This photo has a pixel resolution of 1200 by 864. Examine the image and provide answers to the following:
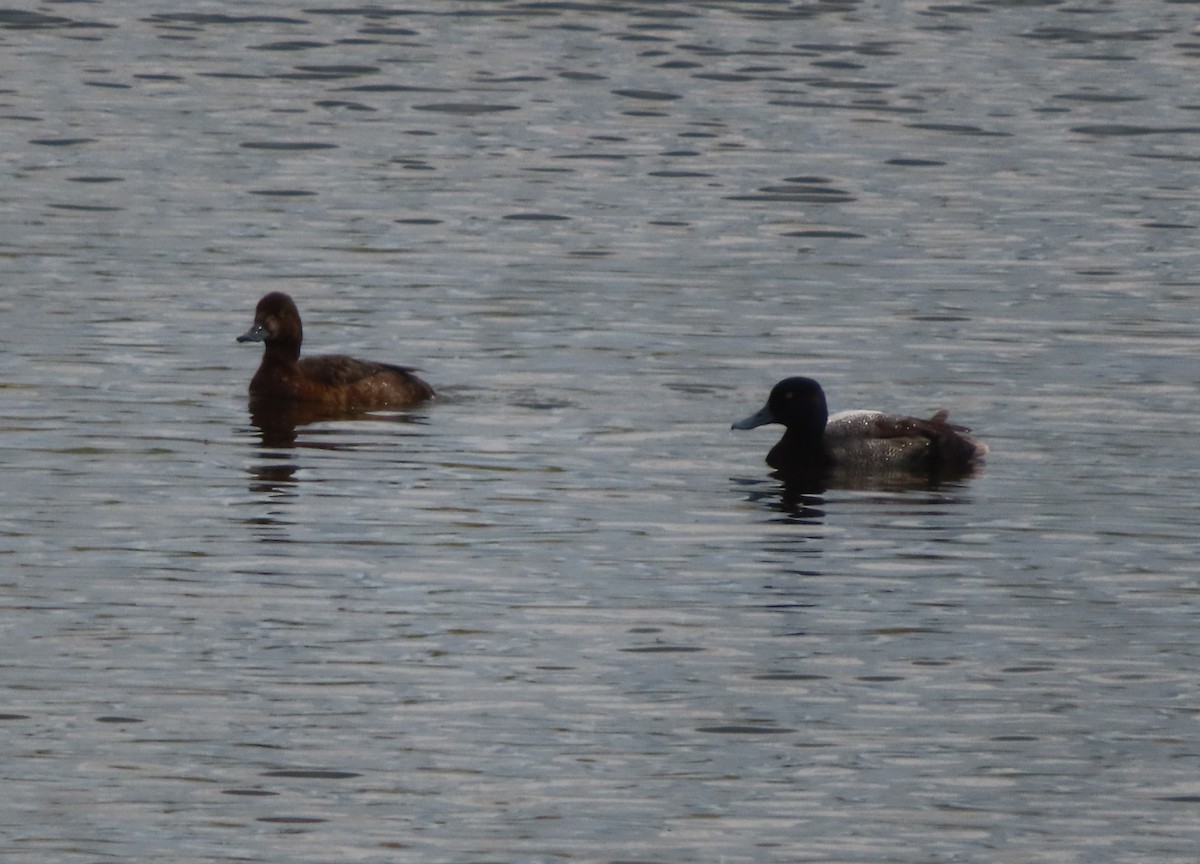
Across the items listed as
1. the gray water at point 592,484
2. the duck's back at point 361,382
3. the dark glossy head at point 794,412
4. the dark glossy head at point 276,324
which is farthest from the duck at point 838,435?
the dark glossy head at point 276,324

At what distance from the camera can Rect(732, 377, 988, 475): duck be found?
17.5m

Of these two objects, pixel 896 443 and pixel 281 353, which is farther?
pixel 281 353

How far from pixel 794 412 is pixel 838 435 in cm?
31

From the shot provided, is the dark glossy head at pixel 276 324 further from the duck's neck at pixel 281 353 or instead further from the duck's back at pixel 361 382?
the duck's back at pixel 361 382

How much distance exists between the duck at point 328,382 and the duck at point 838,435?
99.3 inches

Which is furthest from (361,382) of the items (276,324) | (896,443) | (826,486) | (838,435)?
(896,443)

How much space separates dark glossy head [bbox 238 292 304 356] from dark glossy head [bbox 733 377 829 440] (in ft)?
12.3

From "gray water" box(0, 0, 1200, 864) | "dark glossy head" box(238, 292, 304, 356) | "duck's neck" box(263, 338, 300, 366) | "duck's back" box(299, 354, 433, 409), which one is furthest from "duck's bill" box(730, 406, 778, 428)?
"dark glossy head" box(238, 292, 304, 356)

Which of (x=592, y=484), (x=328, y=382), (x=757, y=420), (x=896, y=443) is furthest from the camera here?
(x=328, y=382)

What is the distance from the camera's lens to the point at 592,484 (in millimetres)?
16188

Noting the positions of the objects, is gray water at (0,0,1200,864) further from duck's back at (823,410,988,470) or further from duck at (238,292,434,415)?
duck's back at (823,410,988,470)

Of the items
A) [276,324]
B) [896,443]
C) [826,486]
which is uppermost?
[276,324]

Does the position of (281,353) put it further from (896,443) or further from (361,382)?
(896,443)

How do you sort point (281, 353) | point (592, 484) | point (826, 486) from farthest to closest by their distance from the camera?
A: point (281, 353)
point (826, 486)
point (592, 484)
